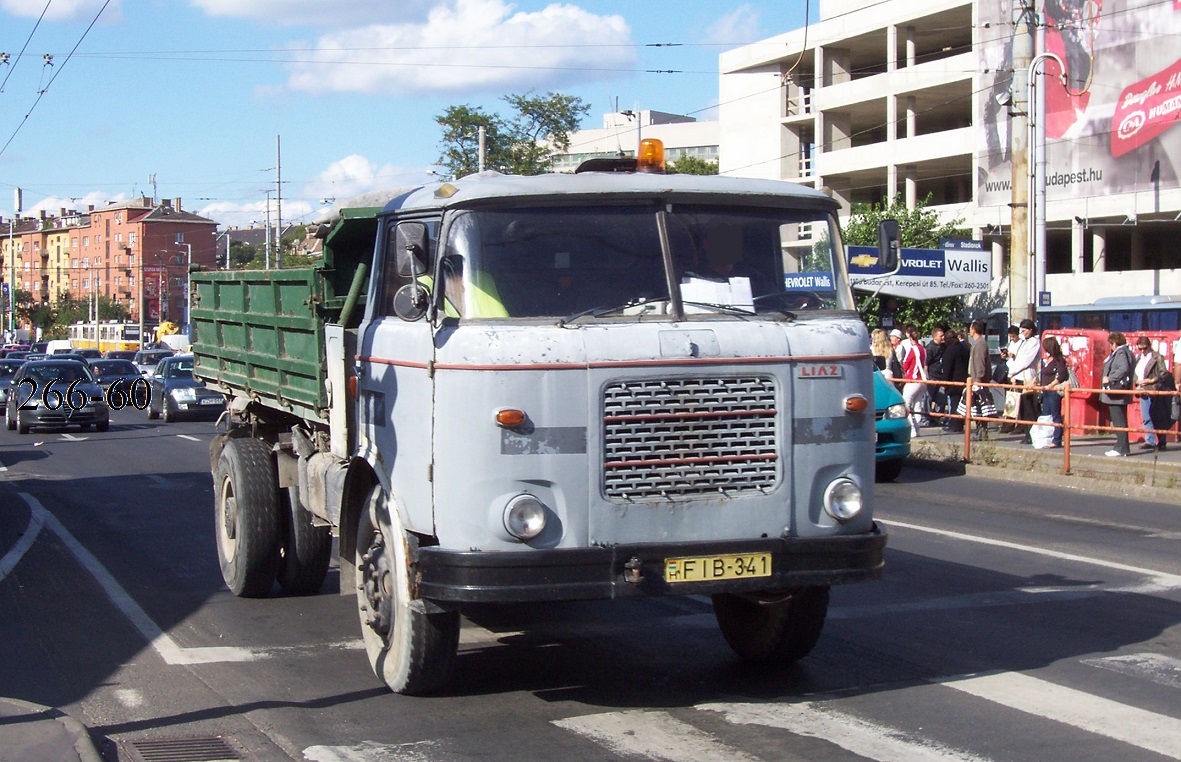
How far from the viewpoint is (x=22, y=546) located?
12148 mm

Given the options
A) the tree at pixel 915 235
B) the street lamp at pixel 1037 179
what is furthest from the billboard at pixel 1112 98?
the street lamp at pixel 1037 179

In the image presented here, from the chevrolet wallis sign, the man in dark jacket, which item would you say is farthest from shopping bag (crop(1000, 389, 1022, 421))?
the chevrolet wallis sign

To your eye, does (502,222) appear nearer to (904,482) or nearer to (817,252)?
(817,252)

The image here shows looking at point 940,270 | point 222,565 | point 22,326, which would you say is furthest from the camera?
point 22,326

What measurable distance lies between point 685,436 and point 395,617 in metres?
1.67

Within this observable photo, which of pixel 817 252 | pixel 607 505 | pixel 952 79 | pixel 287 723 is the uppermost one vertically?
pixel 952 79

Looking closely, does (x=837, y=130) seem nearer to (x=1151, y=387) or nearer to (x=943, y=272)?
(x=943, y=272)

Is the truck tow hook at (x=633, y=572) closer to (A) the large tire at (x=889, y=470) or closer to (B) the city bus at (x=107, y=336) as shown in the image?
(A) the large tire at (x=889, y=470)

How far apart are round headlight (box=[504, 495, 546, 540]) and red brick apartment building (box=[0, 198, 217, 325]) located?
306ft

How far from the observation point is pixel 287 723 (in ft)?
20.0

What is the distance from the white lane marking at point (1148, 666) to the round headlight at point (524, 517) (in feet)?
10.9

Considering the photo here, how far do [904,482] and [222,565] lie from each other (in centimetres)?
981

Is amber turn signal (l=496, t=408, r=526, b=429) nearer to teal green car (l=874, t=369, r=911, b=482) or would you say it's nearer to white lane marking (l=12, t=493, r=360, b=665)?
white lane marking (l=12, t=493, r=360, b=665)

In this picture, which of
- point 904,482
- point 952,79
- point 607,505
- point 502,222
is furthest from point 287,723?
point 952,79
